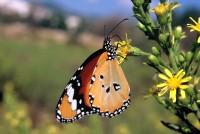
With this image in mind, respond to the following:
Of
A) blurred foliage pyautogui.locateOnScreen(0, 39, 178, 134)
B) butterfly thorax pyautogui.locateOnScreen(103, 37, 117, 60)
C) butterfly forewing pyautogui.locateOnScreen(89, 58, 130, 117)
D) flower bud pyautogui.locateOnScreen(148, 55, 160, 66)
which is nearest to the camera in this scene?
flower bud pyautogui.locateOnScreen(148, 55, 160, 66)

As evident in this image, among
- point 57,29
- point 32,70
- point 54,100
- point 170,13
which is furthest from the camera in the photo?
point 57,29

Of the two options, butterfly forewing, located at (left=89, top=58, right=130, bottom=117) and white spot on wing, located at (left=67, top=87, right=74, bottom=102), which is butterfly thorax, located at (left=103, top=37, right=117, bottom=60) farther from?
white spot on wing, located at (left=67, top=87, right=74, bottom=102)

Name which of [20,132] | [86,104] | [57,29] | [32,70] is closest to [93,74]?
[86,104]

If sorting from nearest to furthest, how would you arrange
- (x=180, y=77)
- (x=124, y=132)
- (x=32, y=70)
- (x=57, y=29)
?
(x=180, y=77) < (x=124, y=132) < (x=32, y=70) < (x=57, y=29)

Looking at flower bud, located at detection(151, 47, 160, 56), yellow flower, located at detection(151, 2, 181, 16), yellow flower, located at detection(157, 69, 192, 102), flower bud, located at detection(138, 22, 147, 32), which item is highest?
yellow flower, located at detection(151, 2, 181, 16)

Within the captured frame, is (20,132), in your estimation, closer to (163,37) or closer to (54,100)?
(163,37)

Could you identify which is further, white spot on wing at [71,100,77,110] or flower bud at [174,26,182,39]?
white spot on wing at [71,100,77,110]

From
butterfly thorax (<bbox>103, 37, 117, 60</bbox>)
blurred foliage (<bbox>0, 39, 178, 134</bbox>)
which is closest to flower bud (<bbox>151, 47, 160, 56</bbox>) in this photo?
butterfly thorax (<bbox>103, 37, 117, 60</bbox>)

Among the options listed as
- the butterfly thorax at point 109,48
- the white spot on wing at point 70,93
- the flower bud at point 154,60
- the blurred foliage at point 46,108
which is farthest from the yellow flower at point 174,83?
the blurred foliage at point 46,108
